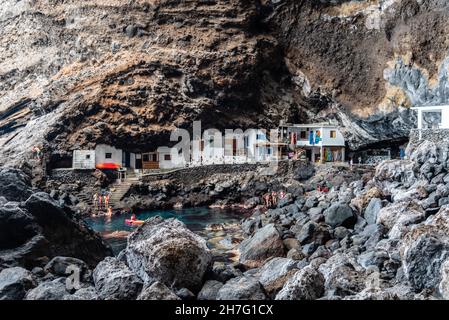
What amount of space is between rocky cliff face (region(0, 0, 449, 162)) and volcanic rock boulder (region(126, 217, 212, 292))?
33.9 meters

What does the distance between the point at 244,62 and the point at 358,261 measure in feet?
123

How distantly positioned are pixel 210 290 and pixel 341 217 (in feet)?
41.7

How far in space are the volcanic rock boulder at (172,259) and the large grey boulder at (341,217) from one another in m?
11.7

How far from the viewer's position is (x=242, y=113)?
5088cm

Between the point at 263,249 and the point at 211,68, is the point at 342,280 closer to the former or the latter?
the point at 263,249

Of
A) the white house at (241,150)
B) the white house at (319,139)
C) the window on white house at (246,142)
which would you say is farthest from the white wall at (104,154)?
the white house at (319,139)

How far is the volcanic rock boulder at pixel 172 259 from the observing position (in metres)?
10.7

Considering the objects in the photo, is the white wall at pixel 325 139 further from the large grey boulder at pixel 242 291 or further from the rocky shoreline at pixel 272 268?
the large grey boulder at pixel 242 291

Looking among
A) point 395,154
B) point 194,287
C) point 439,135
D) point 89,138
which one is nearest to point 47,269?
point 194,287

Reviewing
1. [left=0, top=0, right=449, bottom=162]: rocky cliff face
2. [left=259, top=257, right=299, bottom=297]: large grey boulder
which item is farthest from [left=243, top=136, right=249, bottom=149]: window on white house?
[left=259, top=257, right=299, bottom=297]: large grey boulder

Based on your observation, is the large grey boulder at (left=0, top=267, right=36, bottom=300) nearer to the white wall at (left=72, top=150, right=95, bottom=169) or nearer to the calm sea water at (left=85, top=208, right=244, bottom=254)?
the calm sea water at (left=85, top=208, right=244, bottom=254)

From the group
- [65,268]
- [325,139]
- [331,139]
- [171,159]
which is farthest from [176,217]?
[331,139]

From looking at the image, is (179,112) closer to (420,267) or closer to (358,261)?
(358,261)

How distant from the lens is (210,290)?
10594 millimetres
